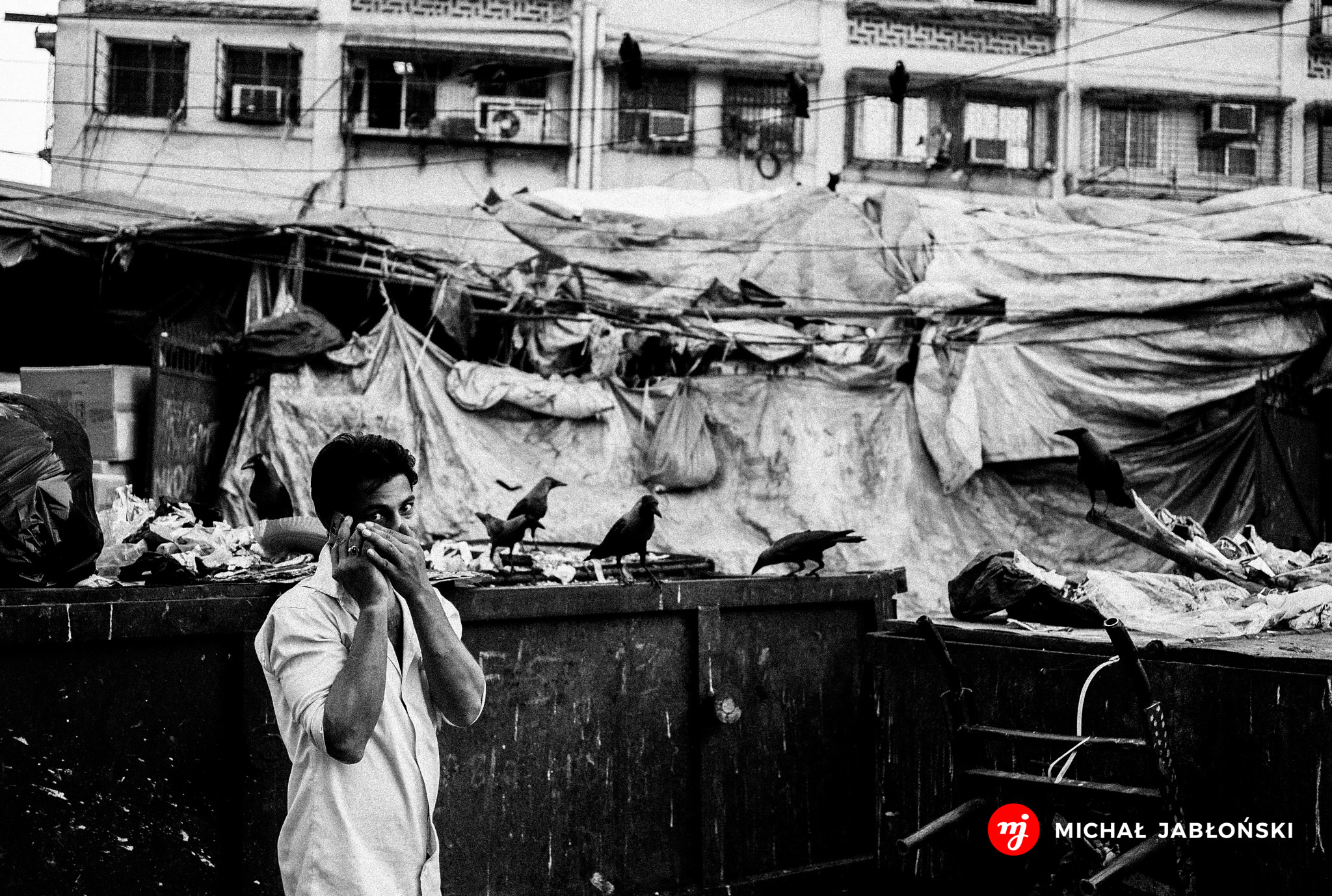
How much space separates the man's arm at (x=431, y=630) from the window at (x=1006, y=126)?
1831 cm

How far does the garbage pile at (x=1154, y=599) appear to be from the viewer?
13.1 ft

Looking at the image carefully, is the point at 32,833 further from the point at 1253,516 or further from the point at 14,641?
the point at 1253,516

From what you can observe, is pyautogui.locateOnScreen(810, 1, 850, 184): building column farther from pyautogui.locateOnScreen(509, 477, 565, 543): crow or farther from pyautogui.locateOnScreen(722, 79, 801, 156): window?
pyautogui.locateOnScreen(509, 477, 565, 543): crow

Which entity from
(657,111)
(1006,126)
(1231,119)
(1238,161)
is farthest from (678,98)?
(1238,161)

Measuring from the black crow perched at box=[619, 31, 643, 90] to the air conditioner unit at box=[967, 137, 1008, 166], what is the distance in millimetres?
5571

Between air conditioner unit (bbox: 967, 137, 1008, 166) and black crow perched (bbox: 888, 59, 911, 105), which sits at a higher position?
black crow perched (bbox: 888, 59, 911, 105)

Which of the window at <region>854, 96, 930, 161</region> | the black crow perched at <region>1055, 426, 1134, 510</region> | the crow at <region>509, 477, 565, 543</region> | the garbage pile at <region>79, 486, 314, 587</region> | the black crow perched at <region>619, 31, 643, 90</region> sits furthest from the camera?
the window at <region>854, 96, 930, 161</region>

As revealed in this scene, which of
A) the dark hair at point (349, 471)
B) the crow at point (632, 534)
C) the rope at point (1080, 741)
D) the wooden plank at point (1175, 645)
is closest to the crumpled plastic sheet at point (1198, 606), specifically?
the wooden plank at point (1175, 645)

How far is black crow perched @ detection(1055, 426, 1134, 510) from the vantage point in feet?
22.4

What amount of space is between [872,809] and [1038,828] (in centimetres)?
102

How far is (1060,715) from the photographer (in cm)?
342

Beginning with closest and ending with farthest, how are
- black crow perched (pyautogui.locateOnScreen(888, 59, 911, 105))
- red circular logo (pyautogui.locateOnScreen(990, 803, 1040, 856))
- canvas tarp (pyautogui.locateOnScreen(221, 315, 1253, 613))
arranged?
red circular logo (pyautogui.locateOnScreen(990, 803, 1040, 856))
canvas tarp (pyautogui.locateOnScreen(221, 315, 1253, 613))
black crow perched (pyautogui.locateOnScreen(888, 59, 911, 105))

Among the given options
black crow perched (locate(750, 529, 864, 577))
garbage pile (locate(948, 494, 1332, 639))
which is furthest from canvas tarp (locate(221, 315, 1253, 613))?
garbage pile (locate(948, 494, 1332, 639))

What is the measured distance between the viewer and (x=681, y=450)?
10.4m
